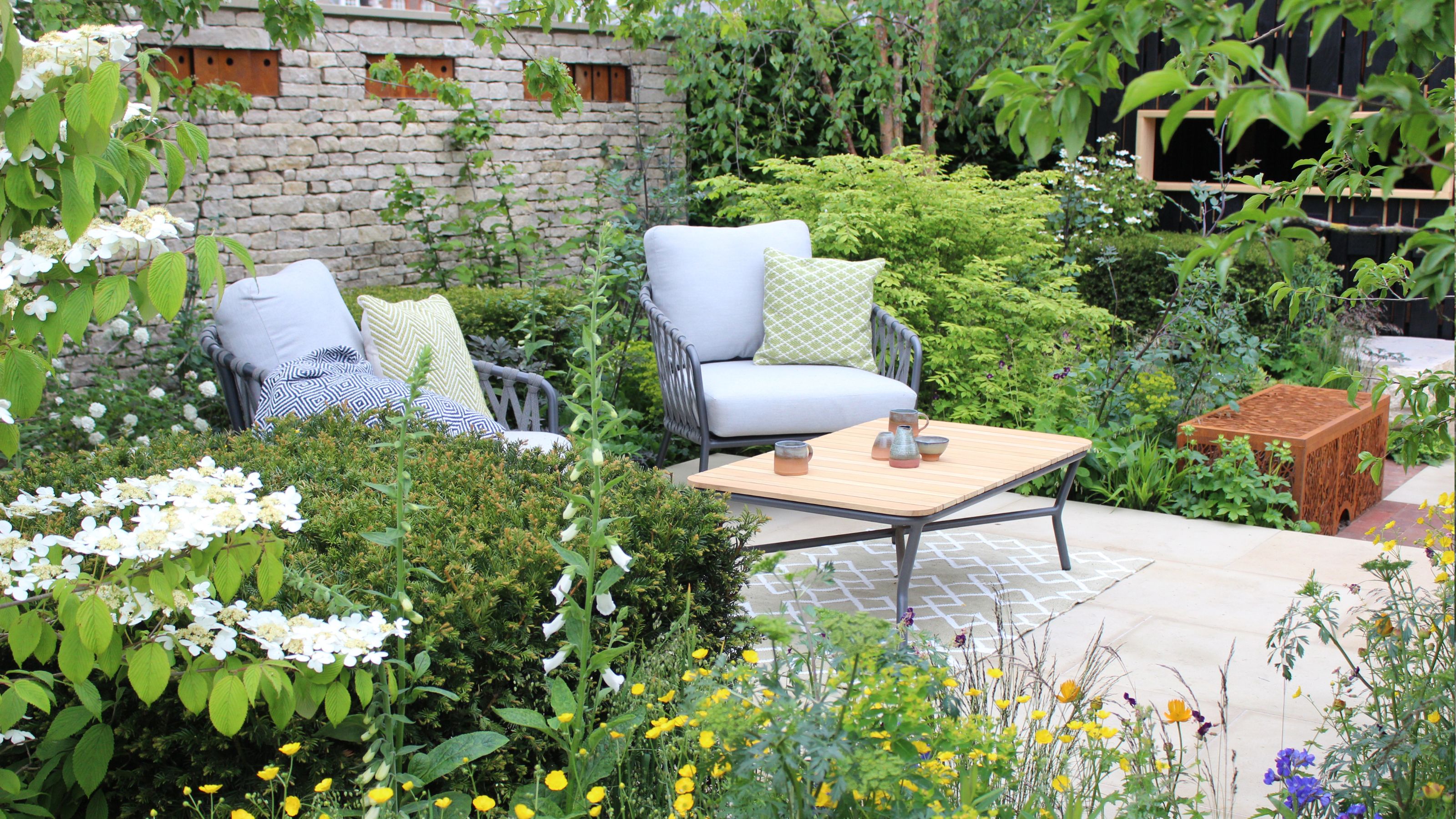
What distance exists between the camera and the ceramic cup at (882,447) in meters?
3.71

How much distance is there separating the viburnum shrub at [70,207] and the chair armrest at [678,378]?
9.47 feet

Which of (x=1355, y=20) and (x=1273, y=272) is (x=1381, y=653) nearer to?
(x=1355, y=20)

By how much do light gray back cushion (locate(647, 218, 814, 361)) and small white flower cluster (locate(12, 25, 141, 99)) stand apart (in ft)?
11.6

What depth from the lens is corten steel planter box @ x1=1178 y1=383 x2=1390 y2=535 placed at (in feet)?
14.5

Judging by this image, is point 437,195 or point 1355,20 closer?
point 1355,20

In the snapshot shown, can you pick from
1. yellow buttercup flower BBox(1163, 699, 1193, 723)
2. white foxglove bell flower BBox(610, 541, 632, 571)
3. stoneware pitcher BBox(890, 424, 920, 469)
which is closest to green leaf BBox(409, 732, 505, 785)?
white foxglove bell flower BBox(610, 541, 632, 571)

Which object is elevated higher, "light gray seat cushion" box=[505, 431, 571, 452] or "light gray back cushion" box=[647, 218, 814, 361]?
"light gray back cushion" box=[647, 218, 814, 361]

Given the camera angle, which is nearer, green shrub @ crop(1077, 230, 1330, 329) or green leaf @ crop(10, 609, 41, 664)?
green leaf @ crop(10, 609, 41, 664)

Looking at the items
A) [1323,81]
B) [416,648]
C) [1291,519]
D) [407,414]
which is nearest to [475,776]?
[416,648]

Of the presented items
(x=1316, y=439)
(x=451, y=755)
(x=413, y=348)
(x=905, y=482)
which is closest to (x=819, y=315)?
(x=905, y=482)

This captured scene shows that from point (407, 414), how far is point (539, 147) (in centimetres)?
679

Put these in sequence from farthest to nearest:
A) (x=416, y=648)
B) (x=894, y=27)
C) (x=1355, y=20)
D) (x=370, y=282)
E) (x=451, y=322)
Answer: (x=894, y=27)
(x=370, y=282)
(x=451, y=322)
(x=416, y=648)
(x=1355, y=20)

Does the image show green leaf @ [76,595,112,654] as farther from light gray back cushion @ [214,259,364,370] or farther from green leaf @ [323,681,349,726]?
light gray back cushion @ [214,259,364,370]

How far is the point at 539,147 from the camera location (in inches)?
320
